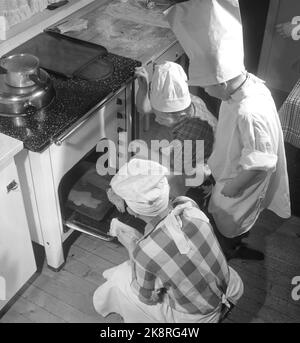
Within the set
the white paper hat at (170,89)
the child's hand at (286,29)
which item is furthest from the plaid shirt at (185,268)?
the child's hand at (286,29)

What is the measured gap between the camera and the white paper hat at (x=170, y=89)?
5.68 feet

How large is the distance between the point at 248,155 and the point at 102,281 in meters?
0.79

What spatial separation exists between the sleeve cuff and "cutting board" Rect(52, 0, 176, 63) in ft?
2.26

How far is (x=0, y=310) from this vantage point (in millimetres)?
1721

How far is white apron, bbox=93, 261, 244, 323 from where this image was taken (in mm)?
1530

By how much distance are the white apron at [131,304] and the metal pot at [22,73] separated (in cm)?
72

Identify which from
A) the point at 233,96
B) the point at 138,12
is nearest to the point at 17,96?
the point at 233,96

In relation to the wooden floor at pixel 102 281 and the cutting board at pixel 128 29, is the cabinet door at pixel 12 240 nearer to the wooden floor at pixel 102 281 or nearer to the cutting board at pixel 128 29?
the wooden floor at pixel 102 281

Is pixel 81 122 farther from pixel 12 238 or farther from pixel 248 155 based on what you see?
pixel 248 155

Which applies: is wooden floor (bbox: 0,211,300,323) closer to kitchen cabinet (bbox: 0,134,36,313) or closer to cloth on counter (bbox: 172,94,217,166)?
kitchen cabinet (bbox: 0,134,36,313)

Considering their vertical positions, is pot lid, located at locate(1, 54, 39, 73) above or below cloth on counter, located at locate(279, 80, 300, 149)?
above

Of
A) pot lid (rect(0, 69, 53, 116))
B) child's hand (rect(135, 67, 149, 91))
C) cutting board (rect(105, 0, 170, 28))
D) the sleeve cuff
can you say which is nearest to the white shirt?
the sleeve cuff

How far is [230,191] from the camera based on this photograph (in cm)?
168
